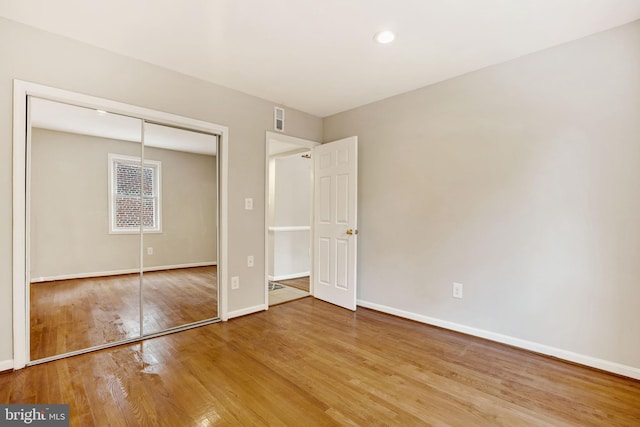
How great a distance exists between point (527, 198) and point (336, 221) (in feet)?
6.70

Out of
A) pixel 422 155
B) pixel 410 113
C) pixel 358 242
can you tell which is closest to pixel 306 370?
pixel 358 242

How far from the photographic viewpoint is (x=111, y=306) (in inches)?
109

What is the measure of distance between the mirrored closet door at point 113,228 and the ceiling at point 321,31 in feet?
2.12

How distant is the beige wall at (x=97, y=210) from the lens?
2371 mm

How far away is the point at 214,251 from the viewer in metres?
3.27

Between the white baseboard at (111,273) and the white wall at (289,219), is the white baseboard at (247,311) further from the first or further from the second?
the white wall at (289,219)

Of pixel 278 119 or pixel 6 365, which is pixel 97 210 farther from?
pixel 278 119

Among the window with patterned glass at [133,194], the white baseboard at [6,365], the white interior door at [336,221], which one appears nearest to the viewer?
the white baseboard at [6,365]

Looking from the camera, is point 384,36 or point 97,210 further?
point 97,210

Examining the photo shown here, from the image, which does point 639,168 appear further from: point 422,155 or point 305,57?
point 305,57

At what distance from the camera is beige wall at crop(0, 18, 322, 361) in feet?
7.01

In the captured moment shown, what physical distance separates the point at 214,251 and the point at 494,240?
9.14 ft

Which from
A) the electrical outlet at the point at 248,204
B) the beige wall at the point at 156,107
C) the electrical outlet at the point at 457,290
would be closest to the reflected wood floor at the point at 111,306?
the beige wall at the point at 156,107

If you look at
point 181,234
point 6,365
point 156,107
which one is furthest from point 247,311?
point 156,107
